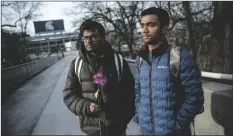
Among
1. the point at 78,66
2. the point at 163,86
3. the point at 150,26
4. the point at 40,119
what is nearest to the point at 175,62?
the point at 163,86

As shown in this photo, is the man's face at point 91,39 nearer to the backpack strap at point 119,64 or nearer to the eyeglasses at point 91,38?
the eyeglasses at point 91,38

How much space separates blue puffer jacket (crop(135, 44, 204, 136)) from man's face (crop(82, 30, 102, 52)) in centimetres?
37

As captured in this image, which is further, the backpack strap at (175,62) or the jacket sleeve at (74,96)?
the jacket sleeve at (74,96)

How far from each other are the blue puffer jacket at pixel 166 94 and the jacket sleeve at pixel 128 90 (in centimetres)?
19

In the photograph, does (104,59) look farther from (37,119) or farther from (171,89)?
(37,119)

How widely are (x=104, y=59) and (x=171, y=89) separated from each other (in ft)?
1.99

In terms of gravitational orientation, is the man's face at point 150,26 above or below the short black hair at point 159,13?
below

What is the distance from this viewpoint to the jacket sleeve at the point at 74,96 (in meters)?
2.10

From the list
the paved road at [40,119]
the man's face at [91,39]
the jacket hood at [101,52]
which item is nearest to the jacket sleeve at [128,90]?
the jacket hood at [101,52]

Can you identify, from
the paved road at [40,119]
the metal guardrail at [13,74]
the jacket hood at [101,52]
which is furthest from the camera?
the paved road at [40,119]

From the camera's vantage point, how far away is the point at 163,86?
1.87m

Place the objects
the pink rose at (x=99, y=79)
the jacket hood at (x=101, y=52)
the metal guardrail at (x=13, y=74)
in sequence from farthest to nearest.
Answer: the metal guardrail at (x=13, y=74)
the jacket hood at (x=101, y=52)
the pink rose at (x=99, y=79)

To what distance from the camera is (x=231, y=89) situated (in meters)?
3.18

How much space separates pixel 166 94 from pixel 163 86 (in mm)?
60
